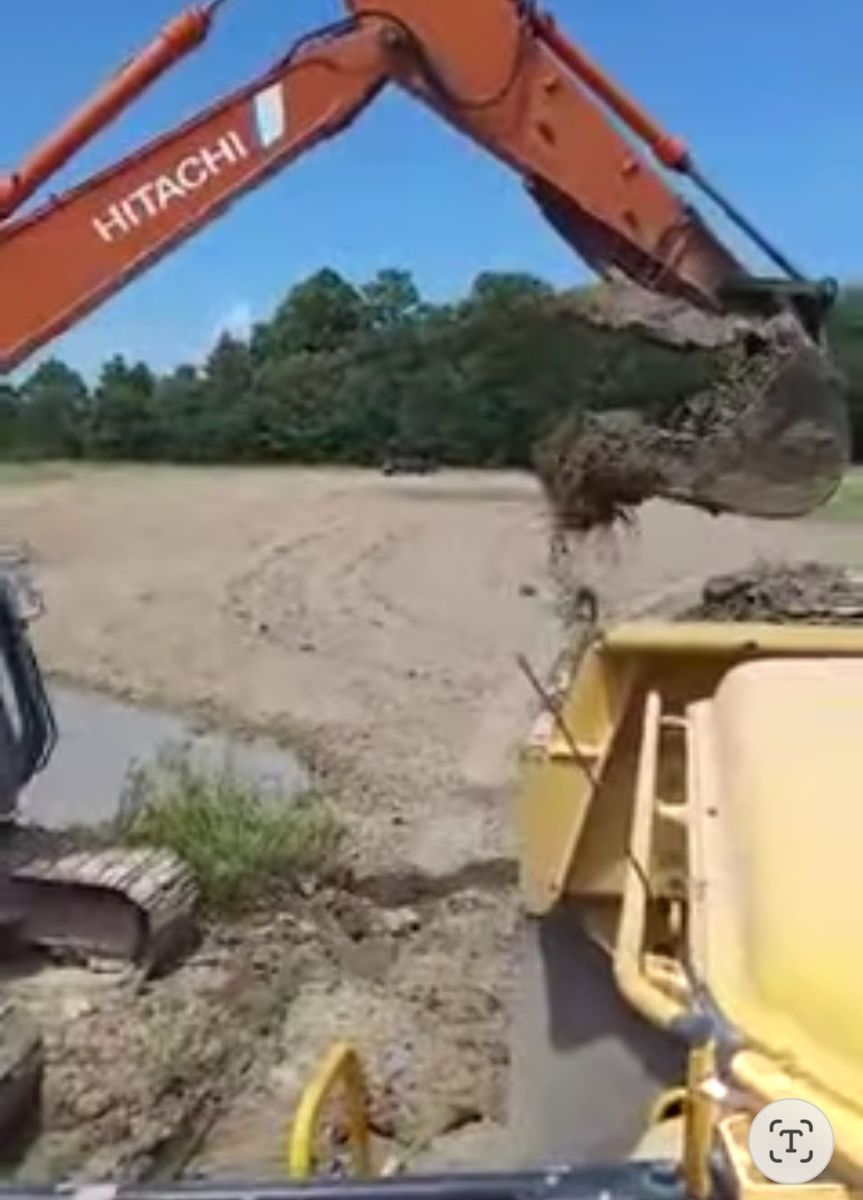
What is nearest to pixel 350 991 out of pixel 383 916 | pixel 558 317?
pixel 383 916

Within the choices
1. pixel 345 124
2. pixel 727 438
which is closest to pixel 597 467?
pixel 727 438

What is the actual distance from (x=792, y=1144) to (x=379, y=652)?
56.3 feet

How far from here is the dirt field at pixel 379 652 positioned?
284 inches

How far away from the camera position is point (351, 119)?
8.12 meters

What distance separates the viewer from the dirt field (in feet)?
23.6

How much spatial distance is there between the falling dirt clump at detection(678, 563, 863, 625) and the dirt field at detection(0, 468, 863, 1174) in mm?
1265

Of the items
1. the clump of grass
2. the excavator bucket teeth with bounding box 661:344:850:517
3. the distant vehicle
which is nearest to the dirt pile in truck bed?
the excavator bucket teeth with bounding box 661:344:850:517

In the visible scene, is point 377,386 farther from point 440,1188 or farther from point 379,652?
point 440,1188

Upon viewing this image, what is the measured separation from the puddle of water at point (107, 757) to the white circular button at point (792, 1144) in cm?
781

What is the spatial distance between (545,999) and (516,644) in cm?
1381

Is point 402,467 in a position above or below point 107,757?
above

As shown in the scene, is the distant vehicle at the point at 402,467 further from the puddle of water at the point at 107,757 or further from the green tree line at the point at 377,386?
the puddle of water at the point at 107,757

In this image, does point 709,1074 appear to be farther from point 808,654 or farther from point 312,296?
point 312,296

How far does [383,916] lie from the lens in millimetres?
8828
